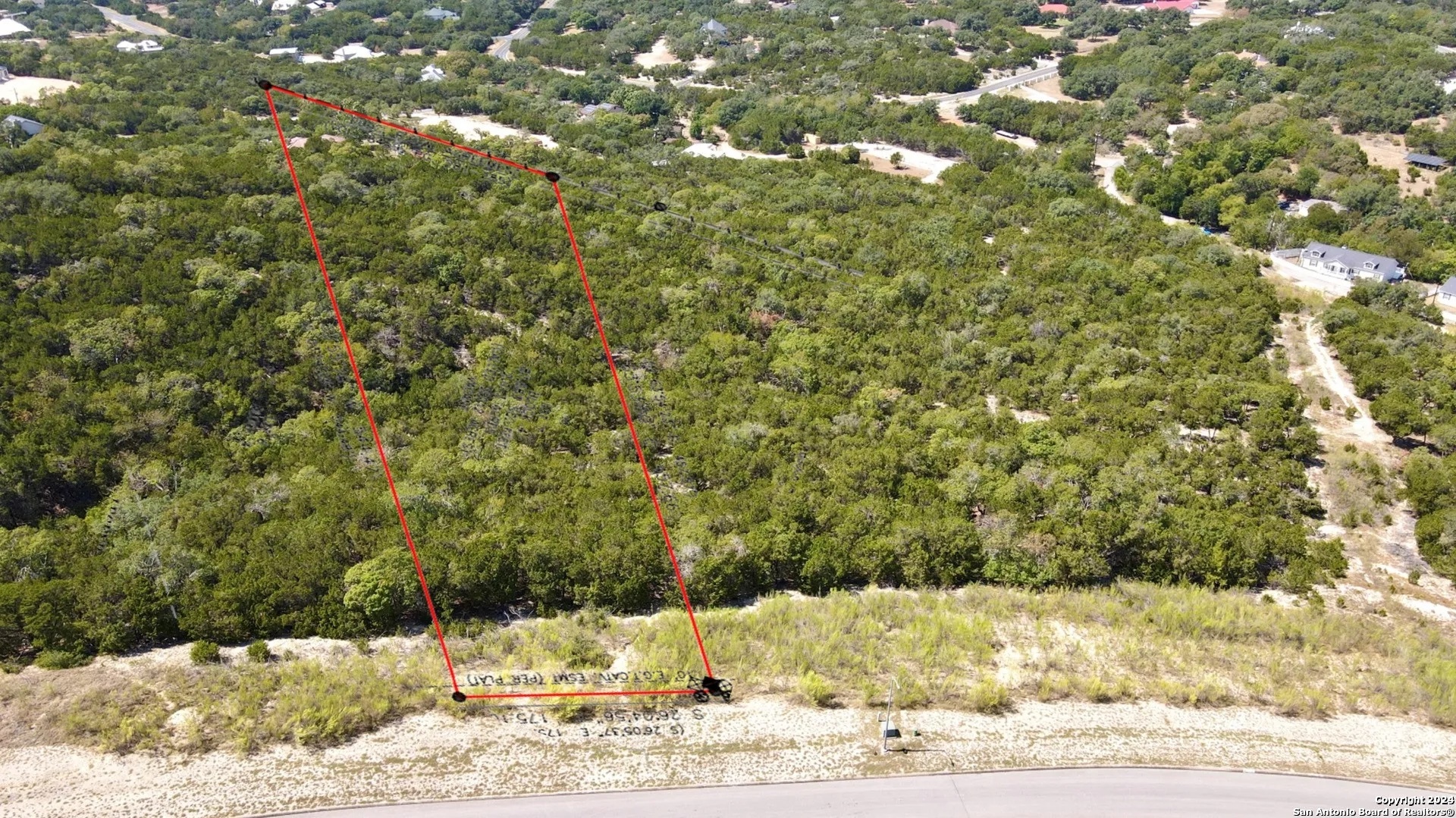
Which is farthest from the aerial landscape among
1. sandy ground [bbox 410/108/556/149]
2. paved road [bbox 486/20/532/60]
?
paved road [bbox 486/20/532/60]

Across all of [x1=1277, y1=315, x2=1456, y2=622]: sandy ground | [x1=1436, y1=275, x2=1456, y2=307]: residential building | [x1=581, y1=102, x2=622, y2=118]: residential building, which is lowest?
[x1=1277, y1=315, x2=1456, y2=622]: sandy ground

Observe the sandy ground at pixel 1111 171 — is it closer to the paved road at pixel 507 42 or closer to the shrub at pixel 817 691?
the shrub at pixel 817 691

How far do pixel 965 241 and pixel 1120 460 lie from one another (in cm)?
2810

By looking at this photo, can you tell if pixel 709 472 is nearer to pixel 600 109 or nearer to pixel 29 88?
pixel 600 109

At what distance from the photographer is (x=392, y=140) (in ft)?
243

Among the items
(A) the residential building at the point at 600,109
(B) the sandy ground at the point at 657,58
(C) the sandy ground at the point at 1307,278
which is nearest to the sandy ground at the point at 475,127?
(A) the residential building at the point at 600,109

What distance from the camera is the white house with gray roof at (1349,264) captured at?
2320 inches

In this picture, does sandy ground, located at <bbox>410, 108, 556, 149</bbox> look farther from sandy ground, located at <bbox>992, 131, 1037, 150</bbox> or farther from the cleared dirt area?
the cleared dirt area

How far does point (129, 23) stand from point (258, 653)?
14001cm

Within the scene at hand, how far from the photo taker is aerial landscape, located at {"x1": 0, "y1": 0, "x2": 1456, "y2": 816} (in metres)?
23.5

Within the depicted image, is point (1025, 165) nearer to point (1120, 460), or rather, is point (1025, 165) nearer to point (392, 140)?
point (1120, 460)

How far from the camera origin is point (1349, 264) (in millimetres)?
59938

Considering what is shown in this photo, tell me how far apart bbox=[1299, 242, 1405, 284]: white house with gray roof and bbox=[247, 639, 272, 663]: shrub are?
69.2 metres

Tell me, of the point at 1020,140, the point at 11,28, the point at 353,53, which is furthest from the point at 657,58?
the point at 11,28
